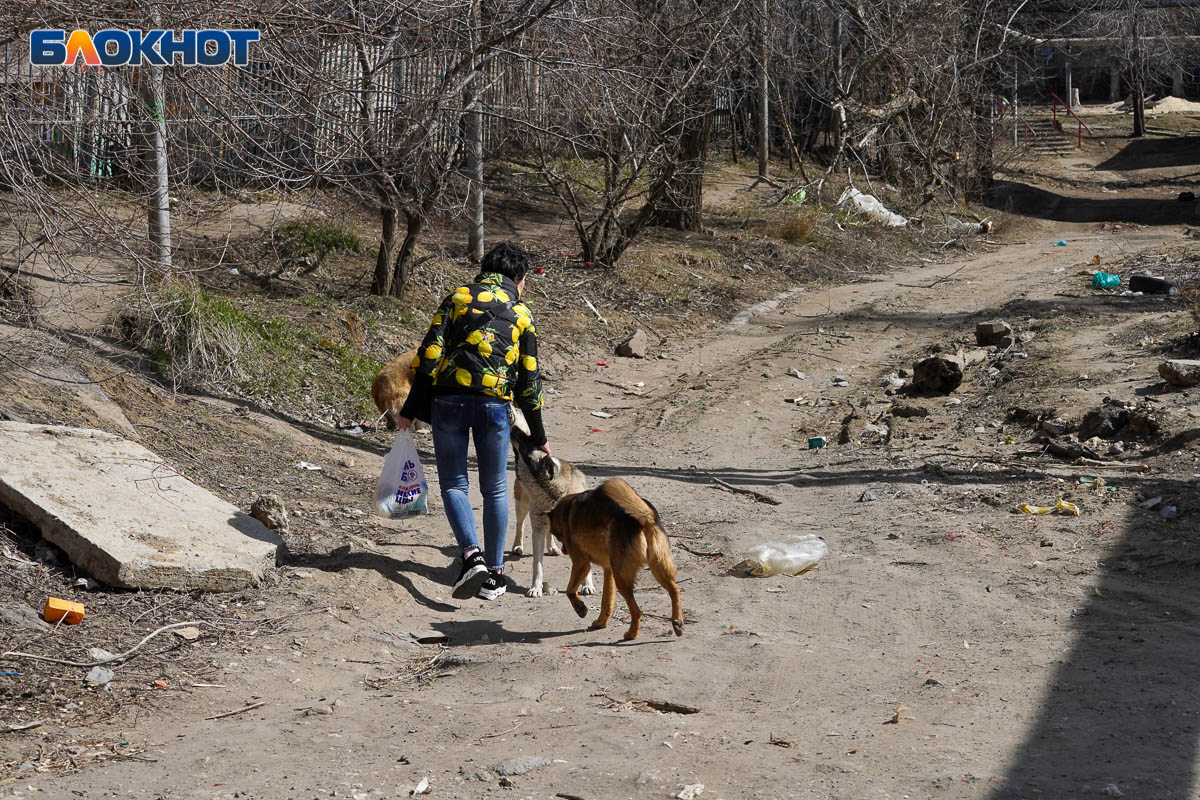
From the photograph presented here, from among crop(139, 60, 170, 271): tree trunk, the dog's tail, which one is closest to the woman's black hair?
the dog's tail

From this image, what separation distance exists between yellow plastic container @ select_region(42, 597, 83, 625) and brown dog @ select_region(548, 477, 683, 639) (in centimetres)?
238

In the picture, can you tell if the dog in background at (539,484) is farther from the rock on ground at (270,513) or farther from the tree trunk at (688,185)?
the tree trunk at (688,185)

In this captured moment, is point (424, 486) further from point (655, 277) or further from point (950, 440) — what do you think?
point (655, 277)

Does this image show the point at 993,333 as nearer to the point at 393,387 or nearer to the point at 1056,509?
the point at 1056,509

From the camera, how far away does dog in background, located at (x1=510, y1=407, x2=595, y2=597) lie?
643 centimetres

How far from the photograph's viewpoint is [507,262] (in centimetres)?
604

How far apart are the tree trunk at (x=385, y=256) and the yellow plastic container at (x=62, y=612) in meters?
7.73

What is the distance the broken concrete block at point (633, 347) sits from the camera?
14.0 metres

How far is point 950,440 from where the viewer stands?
9.38 m

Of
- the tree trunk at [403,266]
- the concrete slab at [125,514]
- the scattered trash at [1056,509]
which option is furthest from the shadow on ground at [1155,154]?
the concrete slab at [125,514]

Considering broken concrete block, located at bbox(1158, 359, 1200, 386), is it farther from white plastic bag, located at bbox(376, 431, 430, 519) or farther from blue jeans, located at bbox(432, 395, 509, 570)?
white plastic bag, located at bbox(376, 431, 430, 519)

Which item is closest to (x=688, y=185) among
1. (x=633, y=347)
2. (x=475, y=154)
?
(x=633, y=347)

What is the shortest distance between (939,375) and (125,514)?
7.86 meters

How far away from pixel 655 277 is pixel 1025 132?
24.1m
